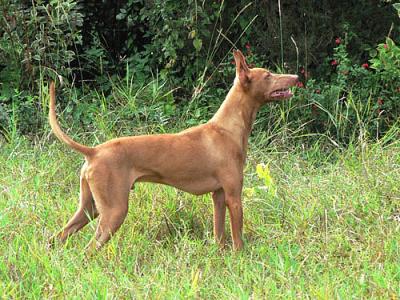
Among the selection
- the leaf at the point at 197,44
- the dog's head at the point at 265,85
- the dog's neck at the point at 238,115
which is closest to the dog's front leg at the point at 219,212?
the dog's neck at the point at 238,115

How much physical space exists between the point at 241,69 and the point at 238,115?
1.03 ft

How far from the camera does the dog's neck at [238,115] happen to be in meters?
6.14

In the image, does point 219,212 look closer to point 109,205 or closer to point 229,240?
point 229,240

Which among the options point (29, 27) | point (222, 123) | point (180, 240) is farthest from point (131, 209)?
point (29, 27)

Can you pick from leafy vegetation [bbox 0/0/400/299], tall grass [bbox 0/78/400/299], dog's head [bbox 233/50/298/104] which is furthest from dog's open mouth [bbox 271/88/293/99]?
tall grass [bbox 0/78/400/299]

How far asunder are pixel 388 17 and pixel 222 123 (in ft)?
12.2

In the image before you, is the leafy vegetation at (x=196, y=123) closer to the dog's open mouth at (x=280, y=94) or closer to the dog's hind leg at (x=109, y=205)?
the dog's hind leg at (x=109, y=205)

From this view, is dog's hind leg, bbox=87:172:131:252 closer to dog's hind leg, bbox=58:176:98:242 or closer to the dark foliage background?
dog's hind leg, bbox=58:176:98:242

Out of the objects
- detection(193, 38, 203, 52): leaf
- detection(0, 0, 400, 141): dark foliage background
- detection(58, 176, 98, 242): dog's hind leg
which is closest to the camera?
detection(58, 176, 98, 242): dog's hind leg

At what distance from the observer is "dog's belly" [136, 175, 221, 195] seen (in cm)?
596

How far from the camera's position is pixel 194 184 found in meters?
6.02

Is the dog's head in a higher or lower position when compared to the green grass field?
higher

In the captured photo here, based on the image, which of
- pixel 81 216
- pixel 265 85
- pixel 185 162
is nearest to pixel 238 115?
pixel 265 85

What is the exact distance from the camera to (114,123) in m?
7.75
